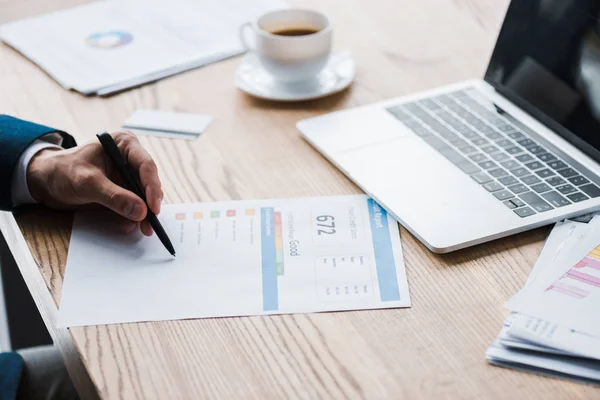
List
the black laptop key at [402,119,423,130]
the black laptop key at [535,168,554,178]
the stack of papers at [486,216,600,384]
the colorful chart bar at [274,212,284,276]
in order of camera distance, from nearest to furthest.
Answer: the stack of papers at [486,216,600,384]
the colorful chart bar at [274,212,284,276]
the black laptop key at [535,168,554,178]
the black laptop key at [402,119,423,130]

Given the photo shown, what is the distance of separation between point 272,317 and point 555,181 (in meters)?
0.38

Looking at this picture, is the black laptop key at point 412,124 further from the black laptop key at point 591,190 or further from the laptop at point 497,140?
the black laptop key at point 591,190

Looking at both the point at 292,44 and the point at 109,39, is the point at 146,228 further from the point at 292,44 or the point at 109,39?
the point at 109,39

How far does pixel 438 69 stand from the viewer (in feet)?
3.67

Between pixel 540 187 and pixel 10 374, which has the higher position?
pixel 540 187

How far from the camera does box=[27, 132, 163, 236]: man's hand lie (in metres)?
0.81

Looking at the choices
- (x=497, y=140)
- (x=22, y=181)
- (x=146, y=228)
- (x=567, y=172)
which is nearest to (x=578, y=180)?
(x=567, y=172)

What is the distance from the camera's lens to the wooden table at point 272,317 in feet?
2.08

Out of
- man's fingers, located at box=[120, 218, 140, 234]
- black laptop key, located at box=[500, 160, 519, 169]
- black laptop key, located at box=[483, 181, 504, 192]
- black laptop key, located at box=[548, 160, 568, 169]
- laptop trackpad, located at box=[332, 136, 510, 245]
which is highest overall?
black laptop key, located at box=[548, 160, 568, 169]

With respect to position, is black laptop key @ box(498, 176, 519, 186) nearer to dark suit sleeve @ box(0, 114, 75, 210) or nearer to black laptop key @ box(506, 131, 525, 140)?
black laptop key @ box(506, 131, 525, 140)

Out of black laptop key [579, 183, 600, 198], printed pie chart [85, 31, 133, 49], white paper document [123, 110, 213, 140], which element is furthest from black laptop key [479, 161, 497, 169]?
printed pie chart [85, 31, 133, 49]

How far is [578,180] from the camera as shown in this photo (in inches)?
33.4

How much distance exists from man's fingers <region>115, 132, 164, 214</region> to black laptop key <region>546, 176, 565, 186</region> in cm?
44

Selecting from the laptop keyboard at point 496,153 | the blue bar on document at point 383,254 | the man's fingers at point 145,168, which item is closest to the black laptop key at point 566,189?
the laptop keyboard at point 496,153
